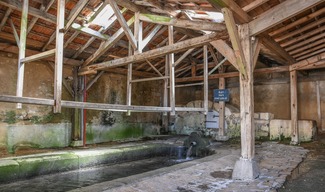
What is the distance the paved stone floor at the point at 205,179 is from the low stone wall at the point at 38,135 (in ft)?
13.8

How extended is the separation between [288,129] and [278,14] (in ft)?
18.8

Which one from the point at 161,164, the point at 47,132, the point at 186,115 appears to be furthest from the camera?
the point at 186,115

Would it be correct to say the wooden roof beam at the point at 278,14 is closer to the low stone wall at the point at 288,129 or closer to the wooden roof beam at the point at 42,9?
the wooden roof beam at the point at 42,9

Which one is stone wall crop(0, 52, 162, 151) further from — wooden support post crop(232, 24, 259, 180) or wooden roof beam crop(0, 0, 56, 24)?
wooden support post crop(232, 24, 259, 180)

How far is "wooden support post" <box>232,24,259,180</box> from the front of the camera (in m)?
3.88

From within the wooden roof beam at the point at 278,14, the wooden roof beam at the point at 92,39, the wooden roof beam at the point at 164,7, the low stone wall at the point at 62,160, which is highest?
the wooden roof beam at the point at 164,7

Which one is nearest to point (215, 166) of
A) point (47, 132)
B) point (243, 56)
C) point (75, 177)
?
point (243, 56)

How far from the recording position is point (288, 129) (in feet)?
26.6

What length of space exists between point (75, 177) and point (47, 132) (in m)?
2.68

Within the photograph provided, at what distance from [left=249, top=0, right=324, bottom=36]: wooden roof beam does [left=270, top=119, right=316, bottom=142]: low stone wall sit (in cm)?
524

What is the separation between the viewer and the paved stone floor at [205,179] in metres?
3.35

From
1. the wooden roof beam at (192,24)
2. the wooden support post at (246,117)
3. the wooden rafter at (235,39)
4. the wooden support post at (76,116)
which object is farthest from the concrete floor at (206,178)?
the wooden support post at (76,116)

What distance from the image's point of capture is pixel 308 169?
14.7 ft

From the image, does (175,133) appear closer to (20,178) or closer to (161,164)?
(161,164)
